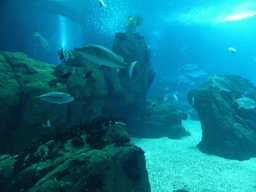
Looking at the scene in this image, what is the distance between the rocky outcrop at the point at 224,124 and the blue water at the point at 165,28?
12.9m

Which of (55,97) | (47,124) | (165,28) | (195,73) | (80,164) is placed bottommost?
(47,124)

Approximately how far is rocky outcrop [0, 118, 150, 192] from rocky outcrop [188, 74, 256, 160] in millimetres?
5731

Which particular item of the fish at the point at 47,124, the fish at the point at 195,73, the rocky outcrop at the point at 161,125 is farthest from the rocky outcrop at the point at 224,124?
the fish at the point at 195,73

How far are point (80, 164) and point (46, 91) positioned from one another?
4.23 meters

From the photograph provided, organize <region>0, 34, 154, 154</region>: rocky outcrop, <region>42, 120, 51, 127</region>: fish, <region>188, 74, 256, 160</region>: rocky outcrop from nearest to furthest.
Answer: <region>0, 34, 154, 154</region>: rocky outcrop < <region>42, 120, 51, 127</region>: fish < <region>188, 74, 256, 160</region>: rocky outcrop

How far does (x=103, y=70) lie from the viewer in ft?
30.9

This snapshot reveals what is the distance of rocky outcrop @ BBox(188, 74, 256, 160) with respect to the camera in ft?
23.8

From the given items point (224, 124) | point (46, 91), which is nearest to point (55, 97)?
point (46, 91)

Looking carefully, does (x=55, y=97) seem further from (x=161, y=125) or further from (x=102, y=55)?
(x=161, y=125)

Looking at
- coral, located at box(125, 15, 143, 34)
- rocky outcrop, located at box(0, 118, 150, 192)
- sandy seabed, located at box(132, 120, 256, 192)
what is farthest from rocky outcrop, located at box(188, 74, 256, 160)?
coral, located at box(125, 15, 143, 34)

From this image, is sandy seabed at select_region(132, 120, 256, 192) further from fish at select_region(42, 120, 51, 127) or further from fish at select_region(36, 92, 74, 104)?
fish at select_region(42, 120, 51, 127)

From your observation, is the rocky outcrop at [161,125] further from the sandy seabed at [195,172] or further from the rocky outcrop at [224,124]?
the sandy seabed at [195,172]

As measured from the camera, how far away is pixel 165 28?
2253cm

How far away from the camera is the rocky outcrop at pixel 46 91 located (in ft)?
17.4
